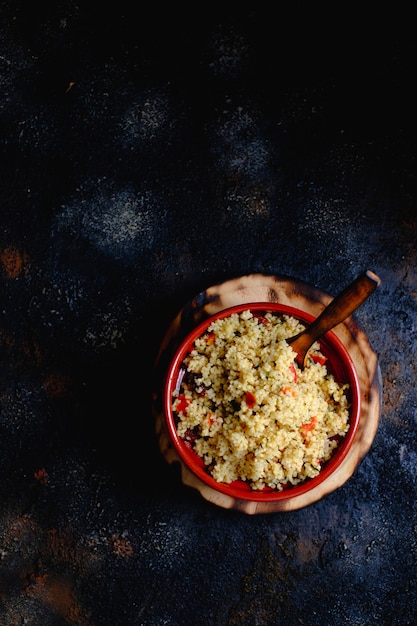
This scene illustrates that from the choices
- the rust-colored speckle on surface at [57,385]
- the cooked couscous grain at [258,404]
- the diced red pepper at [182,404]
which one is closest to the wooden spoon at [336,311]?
the cooked couscous grain at [258,404]

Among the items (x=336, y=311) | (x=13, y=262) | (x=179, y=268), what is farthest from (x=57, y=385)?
(x=336, y=311)

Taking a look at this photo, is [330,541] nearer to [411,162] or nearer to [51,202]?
[411,162]

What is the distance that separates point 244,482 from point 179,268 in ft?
2.70

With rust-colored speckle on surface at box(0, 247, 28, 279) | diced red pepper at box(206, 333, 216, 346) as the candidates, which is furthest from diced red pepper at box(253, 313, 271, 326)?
rust-colored speckle on surface at box(0, 247, 28, 279)

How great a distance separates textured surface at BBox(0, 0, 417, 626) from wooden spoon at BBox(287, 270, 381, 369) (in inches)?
17.7

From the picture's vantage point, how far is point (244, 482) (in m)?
1.94

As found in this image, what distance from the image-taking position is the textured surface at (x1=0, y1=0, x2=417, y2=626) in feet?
7.25

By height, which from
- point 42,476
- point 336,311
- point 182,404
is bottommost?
point 42,476

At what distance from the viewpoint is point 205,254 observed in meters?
2.24

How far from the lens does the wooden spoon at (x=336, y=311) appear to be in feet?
4.96

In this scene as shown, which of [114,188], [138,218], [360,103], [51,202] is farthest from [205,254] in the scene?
[360,103]

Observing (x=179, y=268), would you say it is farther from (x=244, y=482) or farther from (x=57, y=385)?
(x=244, y=482)

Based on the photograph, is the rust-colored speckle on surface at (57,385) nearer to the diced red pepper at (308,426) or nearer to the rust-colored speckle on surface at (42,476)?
the rust-colored speckle on surface at (42,476)

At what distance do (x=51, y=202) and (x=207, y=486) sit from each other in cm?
122
